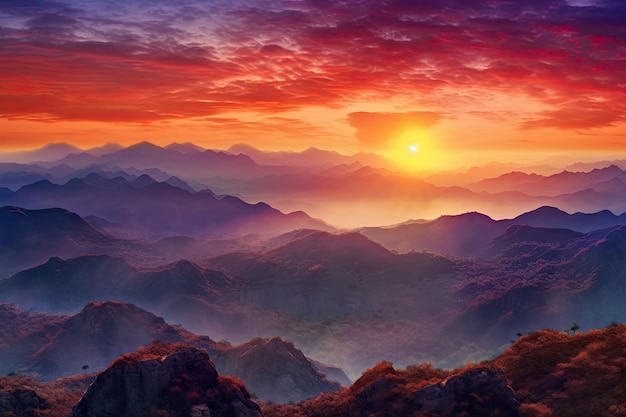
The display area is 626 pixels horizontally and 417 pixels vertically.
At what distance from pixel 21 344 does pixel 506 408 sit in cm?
17219

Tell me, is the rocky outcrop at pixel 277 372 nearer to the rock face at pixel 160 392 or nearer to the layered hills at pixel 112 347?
the layered hills at pixel 112 347

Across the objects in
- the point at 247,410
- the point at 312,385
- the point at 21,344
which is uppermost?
the point at 247,410

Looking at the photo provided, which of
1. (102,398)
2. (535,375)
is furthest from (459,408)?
(102,398)

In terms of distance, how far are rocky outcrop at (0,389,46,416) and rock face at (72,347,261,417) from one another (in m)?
13.2

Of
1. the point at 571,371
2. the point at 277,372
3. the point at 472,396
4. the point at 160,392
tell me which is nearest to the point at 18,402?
the point at 160,392

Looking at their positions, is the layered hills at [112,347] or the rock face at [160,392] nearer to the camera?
the rock face at [160,392]

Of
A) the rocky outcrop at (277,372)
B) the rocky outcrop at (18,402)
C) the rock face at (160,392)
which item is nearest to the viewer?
the rock face at (160,392)

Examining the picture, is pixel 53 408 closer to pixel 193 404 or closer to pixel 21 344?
pixel 193 404

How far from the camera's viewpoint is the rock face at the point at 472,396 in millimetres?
61875

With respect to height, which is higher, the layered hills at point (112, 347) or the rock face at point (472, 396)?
the rock face at point (472, 396)

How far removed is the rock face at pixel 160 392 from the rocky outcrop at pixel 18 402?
43.3ft

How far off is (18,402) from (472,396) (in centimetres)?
5462

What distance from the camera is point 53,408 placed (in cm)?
8006

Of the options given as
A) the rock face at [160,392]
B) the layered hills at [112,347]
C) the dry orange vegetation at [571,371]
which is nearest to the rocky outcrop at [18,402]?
the rock face at [160,392]
